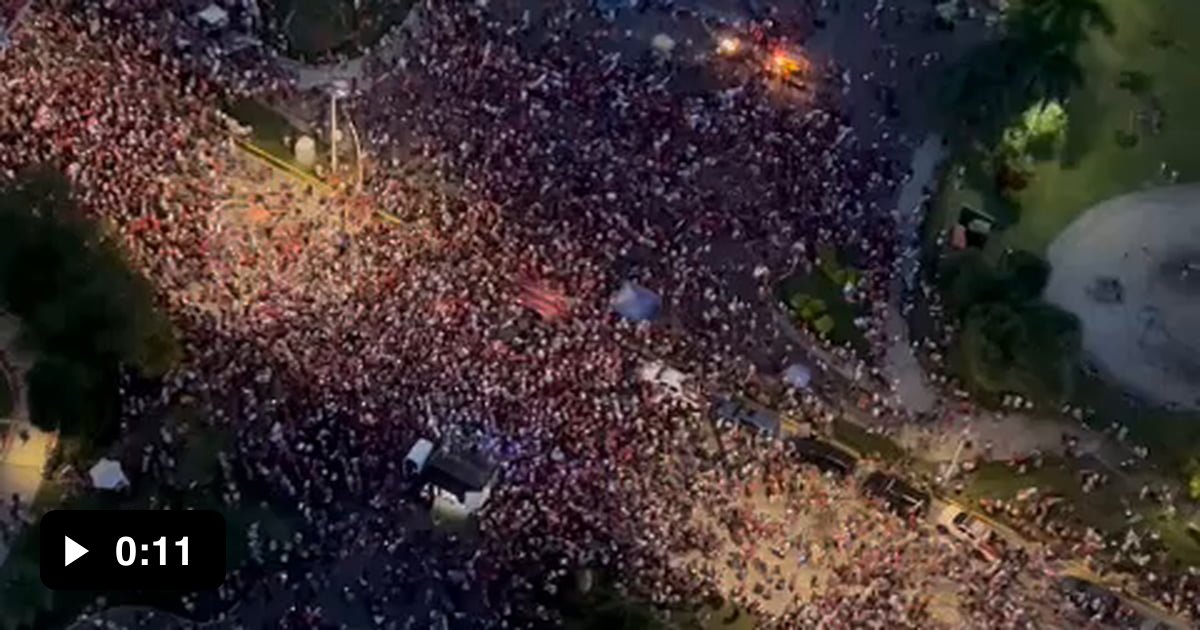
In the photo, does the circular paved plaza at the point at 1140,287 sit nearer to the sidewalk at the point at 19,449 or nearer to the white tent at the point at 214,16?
the white tent at the point at 214,16

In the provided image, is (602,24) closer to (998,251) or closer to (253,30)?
(253,30)

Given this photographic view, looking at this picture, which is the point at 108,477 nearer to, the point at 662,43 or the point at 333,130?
the point at 333,130


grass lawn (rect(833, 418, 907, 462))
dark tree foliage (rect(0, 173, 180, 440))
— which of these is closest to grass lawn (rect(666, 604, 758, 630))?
grass lawn (rect(833, 418, 907, 462))

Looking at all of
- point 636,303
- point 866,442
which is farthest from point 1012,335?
point 636,303

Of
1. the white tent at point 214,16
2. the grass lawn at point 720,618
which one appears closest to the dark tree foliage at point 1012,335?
the grass lawn at point 720,618

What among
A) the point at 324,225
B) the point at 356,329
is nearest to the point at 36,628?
the point at 356,329
